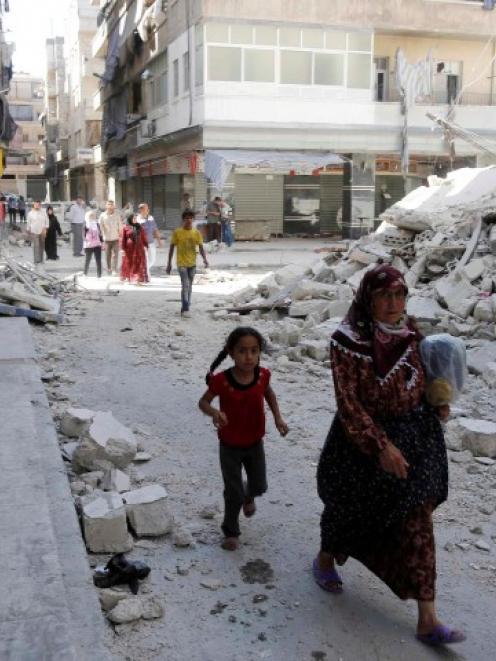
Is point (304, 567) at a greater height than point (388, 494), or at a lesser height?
lesser

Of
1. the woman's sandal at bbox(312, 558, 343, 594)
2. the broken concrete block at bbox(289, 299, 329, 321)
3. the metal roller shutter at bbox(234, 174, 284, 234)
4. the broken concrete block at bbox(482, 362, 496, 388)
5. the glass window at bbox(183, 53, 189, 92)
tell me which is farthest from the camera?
the metal roller shutter at bbox(234, 174, 284, 234)

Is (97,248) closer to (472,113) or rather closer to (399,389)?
(399,389)

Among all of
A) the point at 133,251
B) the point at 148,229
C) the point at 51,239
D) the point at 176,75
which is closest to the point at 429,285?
the point at 133,251

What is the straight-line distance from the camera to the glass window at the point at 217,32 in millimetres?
24672

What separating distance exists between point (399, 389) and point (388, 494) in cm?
41

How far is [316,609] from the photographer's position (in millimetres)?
3330

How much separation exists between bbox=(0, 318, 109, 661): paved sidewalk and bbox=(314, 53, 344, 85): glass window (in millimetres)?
22704

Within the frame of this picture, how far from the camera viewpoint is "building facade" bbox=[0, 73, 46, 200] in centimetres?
8169

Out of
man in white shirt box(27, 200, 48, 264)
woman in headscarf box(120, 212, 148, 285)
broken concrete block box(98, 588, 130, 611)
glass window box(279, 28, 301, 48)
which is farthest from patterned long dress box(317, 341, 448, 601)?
glass window box(279, 28, 301, 48)

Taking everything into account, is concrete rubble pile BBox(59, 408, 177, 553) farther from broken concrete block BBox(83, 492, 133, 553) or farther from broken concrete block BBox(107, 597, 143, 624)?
broken concrete block BBox(107, 597, 143, 624)

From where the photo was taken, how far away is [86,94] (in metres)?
52.3

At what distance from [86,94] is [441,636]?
53.4 metres

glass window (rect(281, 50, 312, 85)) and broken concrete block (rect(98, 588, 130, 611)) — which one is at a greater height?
glass window (rect(281, 50, 312, 85))

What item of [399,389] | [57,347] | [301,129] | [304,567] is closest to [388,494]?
[399,389]
